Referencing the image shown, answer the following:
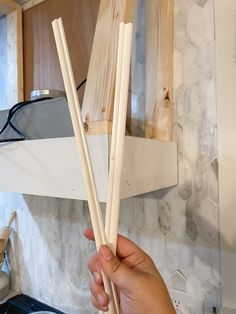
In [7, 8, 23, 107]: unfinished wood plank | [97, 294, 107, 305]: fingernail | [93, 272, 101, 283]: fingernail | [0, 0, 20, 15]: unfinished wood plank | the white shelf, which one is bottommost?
[97, 294, 107, 305]: fingernail

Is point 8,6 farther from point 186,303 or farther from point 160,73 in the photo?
point 186,303

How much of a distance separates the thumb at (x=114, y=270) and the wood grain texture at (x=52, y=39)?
0.58 m

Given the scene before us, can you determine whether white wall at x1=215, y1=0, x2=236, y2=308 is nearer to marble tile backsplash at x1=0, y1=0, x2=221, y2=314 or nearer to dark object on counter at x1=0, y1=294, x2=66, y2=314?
marble tile backsplash at x1=0, y1=0, x2=221, y2=314

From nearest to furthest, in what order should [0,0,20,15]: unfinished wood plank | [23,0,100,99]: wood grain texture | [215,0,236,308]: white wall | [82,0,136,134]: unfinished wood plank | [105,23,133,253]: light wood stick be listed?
[105,23,133,253]: light wood stick
[82,0,136,134]: unfinished wood plank
[215,0,236,308]: white wall
[23,0,100,99]: wood grain texture
[0,0,20,15]: unfinished wood plank

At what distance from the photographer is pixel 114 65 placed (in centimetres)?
42

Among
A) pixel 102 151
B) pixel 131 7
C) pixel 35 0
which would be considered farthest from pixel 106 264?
pixel 35 0

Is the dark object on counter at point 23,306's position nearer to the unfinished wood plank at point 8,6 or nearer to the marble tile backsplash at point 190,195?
the marble tile backsplash at point 190,195

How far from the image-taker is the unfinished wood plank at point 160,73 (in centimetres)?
59

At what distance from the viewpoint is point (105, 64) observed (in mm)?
429

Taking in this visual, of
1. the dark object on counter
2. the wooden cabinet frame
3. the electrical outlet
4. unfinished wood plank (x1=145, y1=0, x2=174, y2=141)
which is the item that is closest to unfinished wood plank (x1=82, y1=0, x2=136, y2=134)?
the wooden cabinet frame

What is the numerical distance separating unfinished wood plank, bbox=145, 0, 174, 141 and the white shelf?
6 centimetres

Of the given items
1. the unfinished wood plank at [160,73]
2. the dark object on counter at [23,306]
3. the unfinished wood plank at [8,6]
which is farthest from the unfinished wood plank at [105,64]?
the dark object on counter at [23,306]

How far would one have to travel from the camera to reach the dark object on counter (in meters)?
0.82

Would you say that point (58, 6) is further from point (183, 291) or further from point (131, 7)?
point (183, 291)
